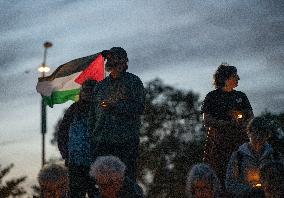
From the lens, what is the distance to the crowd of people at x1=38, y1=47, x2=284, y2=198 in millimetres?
4844

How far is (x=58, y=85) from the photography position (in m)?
11.8

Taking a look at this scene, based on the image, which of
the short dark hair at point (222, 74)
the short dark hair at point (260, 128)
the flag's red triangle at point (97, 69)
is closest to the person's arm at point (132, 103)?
the short dark hair at point (222, 74)

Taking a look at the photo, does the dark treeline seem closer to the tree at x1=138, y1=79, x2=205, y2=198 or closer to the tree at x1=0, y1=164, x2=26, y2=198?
the tree at x1=138, y1=79, x2=205, y2=198

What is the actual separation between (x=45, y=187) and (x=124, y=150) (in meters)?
1.55

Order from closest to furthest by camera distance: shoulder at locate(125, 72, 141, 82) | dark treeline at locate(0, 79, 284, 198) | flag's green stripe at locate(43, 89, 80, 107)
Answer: shoulder at locate(125, 72, 141, 82) < flag's green stripe at locate(43, 89, 80, 107) < dark treeline at locate(0, 79, 284, 198)

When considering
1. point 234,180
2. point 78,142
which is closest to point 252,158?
point 234,180

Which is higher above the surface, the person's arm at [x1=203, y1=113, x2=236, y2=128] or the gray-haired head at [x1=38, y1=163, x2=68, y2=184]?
the person's arm at [x1=203, y1=113, x2=236, y2=128]

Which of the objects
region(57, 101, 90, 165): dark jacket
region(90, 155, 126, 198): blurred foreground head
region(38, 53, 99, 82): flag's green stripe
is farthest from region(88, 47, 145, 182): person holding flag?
region(38, 53, 99, 82): flag's green stripe

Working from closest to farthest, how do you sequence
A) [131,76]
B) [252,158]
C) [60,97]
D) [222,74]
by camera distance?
[252,158] → [131,76] → [222,74] → [60,97]

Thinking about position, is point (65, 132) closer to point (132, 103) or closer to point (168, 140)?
point (132, 103)

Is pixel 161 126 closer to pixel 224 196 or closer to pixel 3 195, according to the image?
pixel 3 195

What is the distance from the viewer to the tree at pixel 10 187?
2044cm

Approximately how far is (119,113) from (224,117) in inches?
54.4

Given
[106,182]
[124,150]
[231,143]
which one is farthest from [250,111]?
[106,182]
